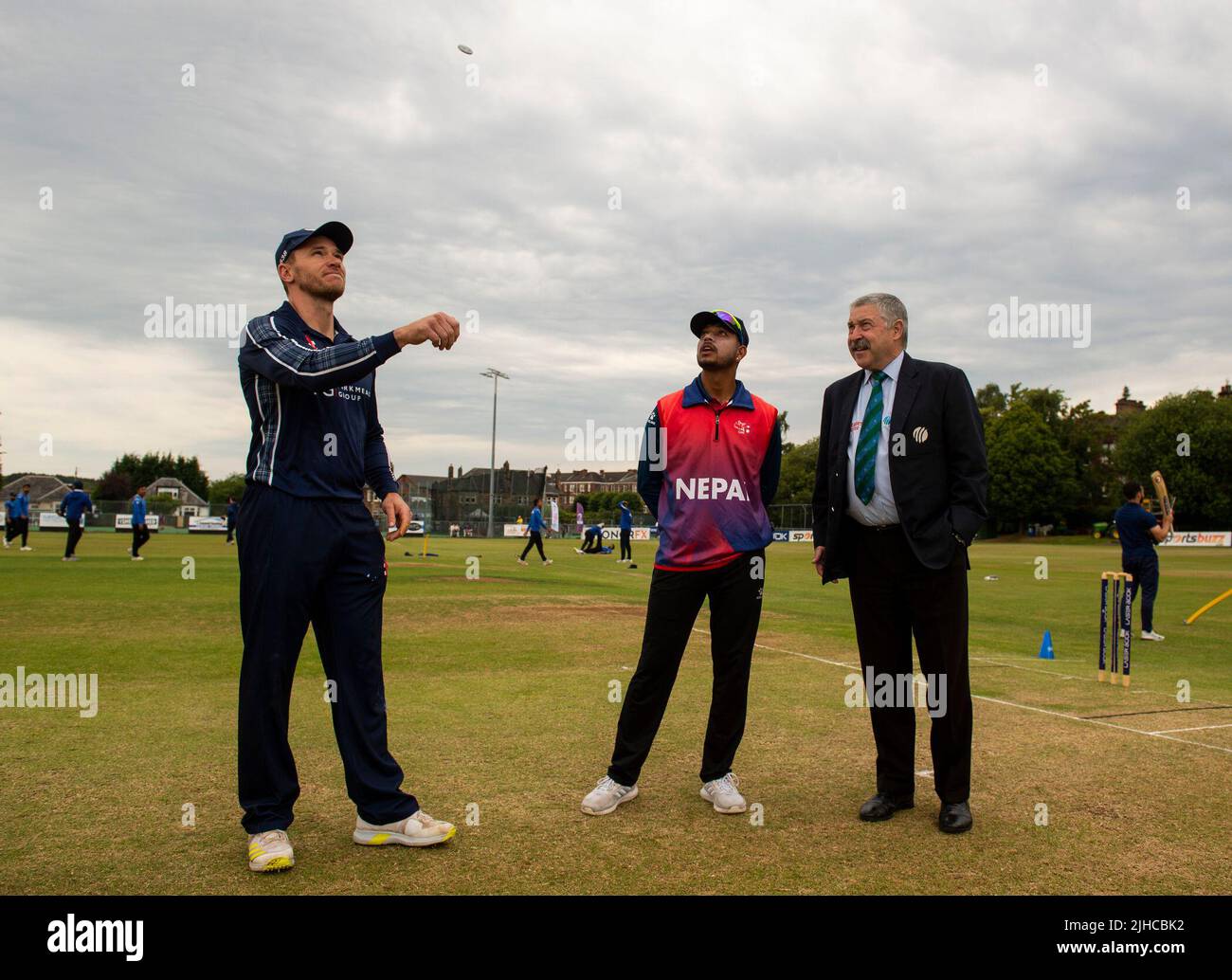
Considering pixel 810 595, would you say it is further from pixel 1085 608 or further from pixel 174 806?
pixel 174 806

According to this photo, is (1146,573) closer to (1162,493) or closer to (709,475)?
(1162,493)

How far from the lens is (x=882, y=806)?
14.7 feet

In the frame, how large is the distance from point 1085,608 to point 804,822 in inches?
668

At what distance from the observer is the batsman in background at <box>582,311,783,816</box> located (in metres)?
4.82

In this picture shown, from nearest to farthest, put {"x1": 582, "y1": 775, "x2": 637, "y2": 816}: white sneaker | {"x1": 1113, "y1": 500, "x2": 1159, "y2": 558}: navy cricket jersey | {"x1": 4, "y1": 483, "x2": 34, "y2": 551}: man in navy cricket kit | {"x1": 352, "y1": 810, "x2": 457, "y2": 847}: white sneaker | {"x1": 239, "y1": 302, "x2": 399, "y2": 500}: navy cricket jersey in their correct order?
{"x1": 239, "y1": 302, "x2": 399, "y2": 500}: navy cricket jersey, {"x1": 352, "y1": 810, "x2": 457, "y2": 847}: white sneaker, {"x1": 582, "y1": 775, "x2": 637, "y2": 816}: white sneaker, {"x1": 1113, "y1": 500, "x2": 1159, "y2": 558}: navy cricket jersey, {"x1": 4, "y1": 483, "x2": 34, "y2": 551}: man in navy cricket kit

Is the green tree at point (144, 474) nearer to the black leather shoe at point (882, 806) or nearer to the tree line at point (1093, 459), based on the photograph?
the tree line at point (1093, 459)

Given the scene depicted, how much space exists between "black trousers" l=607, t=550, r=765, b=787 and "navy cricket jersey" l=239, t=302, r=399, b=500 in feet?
5.60

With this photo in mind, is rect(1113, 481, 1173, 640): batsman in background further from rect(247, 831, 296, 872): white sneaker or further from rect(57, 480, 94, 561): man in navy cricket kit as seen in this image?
rect(57, 480, 94, 561): man in navy cricket kit

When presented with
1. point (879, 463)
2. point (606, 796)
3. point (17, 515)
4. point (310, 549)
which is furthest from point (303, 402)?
point (17, 515)

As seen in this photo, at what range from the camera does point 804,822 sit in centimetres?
435

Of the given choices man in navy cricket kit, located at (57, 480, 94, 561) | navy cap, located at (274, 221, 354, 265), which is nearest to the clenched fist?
navy cap, located at (274, 221, 354, 265)

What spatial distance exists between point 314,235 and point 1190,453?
96409mm

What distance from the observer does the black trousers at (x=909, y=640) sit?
4555 mm

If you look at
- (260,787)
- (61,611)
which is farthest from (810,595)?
(260,787)
